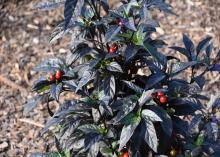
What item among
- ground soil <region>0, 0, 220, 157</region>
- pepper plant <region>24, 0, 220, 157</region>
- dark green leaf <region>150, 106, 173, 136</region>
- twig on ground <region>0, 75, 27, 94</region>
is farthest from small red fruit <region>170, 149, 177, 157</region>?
twig on ground <region>0, 75, 27, 94</region>

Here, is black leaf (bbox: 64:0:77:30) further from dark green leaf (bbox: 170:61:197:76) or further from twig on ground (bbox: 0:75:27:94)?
twig on ground (bbox: 0:75:27:94)

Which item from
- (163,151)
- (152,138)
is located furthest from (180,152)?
(152,138)

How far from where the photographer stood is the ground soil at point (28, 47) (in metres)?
4.11

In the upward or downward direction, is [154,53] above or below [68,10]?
below

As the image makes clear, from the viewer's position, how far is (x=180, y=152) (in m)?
2.85

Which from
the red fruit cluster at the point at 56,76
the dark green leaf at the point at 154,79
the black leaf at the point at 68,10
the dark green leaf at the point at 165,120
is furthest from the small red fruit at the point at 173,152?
the black leaf at the point at 68,10

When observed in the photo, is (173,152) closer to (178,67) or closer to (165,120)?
(165,120)

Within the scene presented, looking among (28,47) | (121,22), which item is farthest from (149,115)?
(28,47)

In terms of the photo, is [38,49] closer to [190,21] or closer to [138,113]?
[190,21]

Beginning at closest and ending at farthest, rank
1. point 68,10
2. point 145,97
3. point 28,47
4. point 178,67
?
point 68,10, point 145,97, point 178,67, point 28,47

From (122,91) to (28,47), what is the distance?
2.47 meters

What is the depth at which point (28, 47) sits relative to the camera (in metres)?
5.02

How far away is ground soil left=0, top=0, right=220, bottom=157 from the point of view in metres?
4.11

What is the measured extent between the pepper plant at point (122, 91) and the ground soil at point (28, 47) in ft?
4.38
